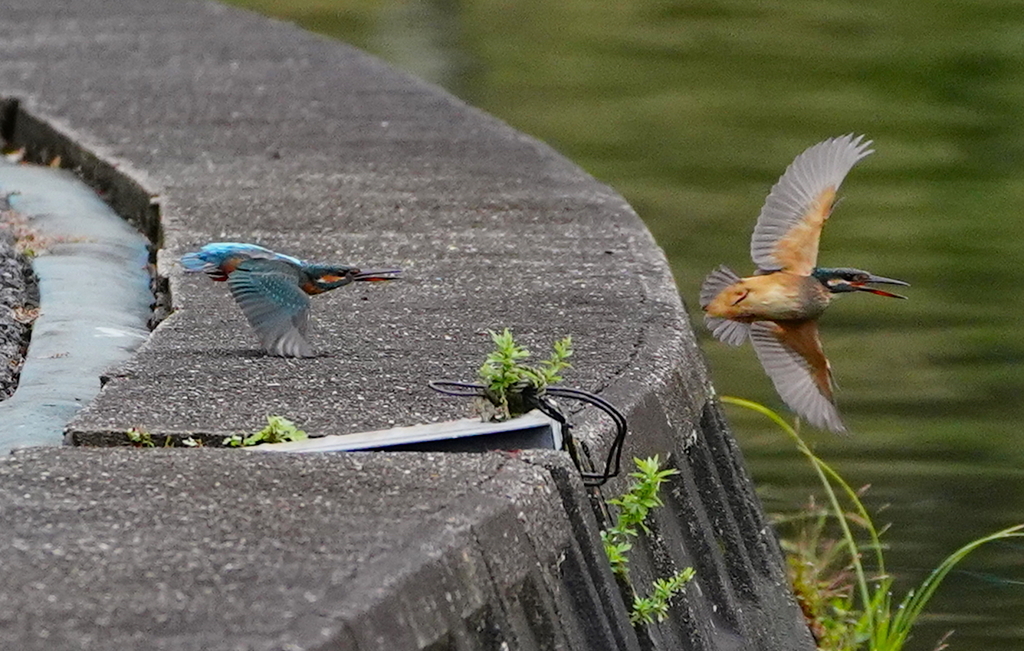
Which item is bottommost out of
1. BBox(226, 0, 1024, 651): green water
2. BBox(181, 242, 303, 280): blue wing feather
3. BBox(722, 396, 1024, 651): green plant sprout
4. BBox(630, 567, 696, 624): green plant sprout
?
BBox(226, 0, 1024, 651): green water

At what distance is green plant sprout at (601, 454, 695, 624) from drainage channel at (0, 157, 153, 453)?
0.86m

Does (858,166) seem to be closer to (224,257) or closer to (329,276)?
(329,276)

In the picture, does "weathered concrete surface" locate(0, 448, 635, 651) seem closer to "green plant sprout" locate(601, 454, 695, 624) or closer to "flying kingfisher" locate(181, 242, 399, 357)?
"green plant sprout" locate(601, 454, 695, 624)

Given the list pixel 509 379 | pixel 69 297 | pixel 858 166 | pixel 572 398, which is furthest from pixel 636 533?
pixel 858 166

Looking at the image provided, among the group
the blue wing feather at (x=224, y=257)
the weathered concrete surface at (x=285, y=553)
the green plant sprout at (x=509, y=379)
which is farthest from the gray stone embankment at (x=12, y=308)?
the green plant sprout at (x=509, y=379)

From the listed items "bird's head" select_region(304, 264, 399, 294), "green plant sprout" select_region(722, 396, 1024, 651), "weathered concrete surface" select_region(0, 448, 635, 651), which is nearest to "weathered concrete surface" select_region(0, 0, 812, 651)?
"weathered concrete surface" select_region(0, 448, 635, 651)

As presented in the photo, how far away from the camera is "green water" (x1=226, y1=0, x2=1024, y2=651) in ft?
19.0

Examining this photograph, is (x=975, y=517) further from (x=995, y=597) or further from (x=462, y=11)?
(x=462, y=11)

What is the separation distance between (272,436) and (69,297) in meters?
1.26

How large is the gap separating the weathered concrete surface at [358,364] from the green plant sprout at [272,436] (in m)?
0.05

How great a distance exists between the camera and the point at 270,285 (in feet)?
11.2

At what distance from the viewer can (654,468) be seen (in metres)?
2.94

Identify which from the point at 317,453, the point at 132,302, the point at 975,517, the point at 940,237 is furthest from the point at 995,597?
the point at 940,237

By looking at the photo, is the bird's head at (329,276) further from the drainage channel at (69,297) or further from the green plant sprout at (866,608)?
the green plant sprout at (866,608)
